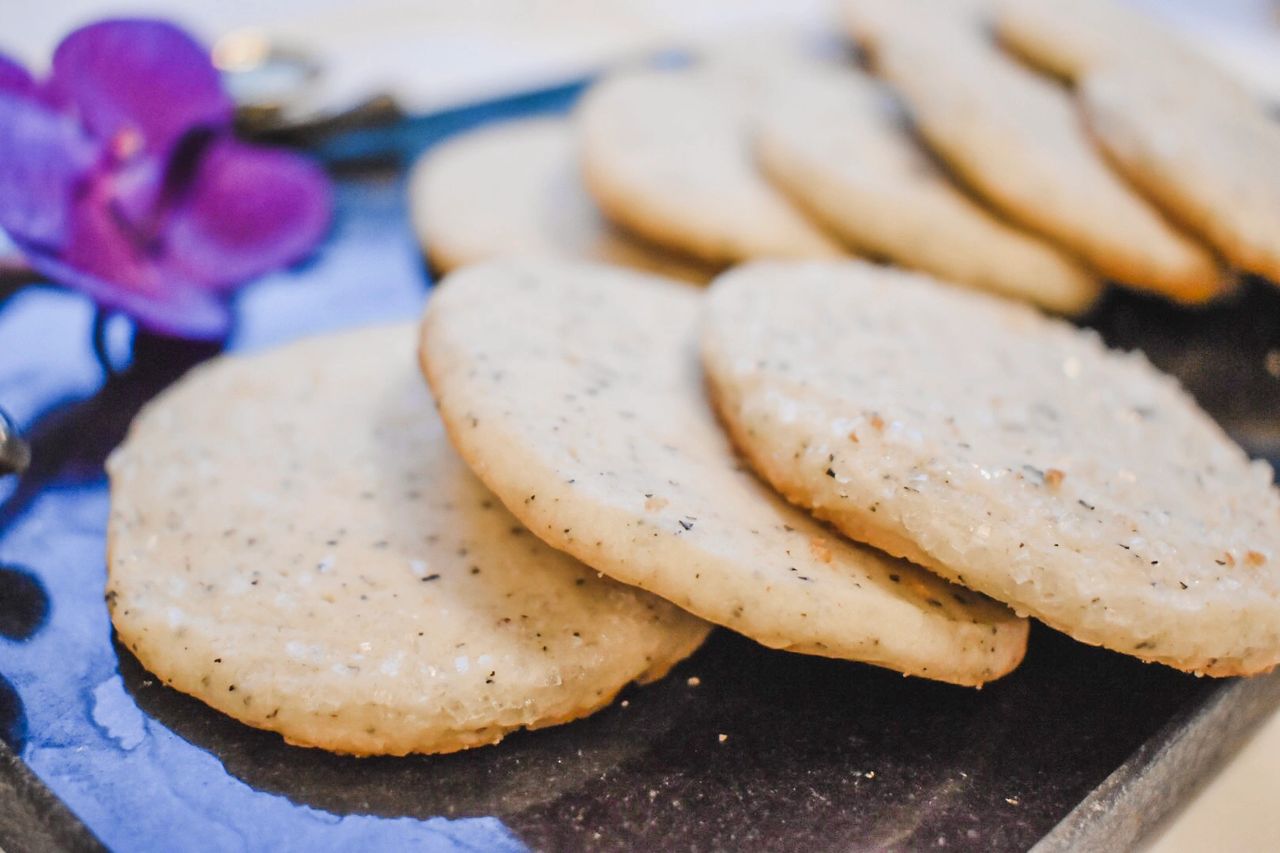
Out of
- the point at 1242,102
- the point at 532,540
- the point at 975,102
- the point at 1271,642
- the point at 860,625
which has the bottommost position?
the point at 532,540

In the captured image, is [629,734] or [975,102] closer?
[629,734]

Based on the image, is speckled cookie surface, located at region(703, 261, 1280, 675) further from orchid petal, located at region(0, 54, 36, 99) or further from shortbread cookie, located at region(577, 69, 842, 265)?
orchid petal, located at region(0, 54, 36, 99)

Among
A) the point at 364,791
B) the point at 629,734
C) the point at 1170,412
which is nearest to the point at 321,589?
the point at 364,791

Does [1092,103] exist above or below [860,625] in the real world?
above

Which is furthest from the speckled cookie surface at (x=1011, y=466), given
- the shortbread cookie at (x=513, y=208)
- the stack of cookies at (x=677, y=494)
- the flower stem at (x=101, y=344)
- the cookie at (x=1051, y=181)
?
the flower stem at (x=101, y=344)

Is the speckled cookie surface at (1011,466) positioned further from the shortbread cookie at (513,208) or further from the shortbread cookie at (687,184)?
the shortbread cookie at (513,208)

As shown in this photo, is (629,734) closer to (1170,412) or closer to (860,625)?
(860,625)

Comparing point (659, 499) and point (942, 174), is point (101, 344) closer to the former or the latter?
point (659, 499)

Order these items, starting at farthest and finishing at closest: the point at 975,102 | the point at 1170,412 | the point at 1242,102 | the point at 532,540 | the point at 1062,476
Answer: the point at 1242,102 → the point at 975,102 → the point at 1170,412 → the point at 532,540 → the point at 1062,476
